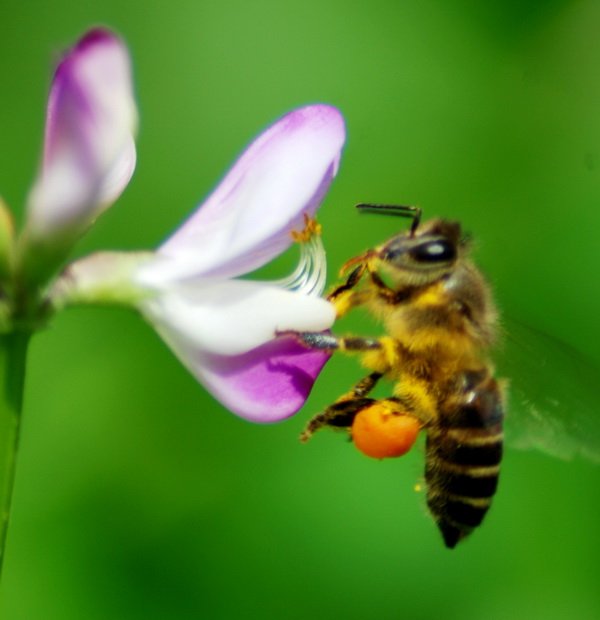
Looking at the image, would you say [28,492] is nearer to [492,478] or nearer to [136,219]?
[136,219]

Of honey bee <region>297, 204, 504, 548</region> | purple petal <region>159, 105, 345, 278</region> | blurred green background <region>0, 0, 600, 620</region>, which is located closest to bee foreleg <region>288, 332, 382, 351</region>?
honey bee <region>297, 204, 504, 548</region>

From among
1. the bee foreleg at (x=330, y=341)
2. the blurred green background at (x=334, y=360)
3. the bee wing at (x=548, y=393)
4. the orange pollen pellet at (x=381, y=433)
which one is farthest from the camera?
the blurred green background at (x=334, y=360)

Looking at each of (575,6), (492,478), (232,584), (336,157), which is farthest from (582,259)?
(336,157)

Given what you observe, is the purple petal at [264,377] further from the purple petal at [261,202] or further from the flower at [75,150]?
the flower at [75,150]

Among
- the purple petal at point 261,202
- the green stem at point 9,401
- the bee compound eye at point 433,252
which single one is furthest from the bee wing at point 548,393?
the green stem at point 9,401

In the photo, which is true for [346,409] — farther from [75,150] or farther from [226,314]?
[75,150]

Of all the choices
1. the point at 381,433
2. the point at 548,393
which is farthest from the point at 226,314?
the point at 548,393
